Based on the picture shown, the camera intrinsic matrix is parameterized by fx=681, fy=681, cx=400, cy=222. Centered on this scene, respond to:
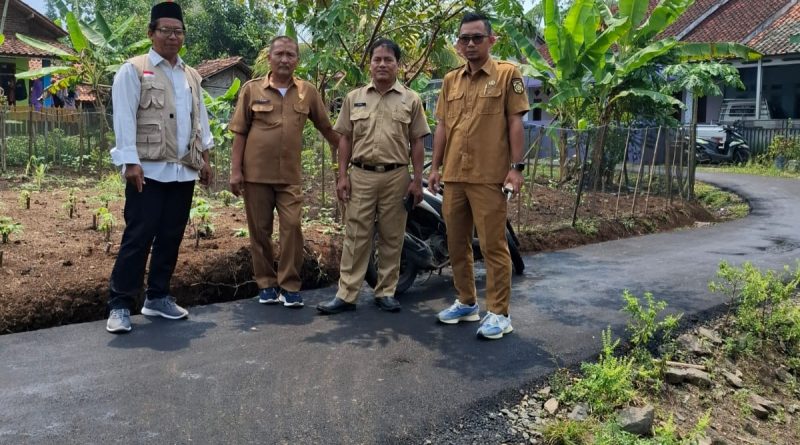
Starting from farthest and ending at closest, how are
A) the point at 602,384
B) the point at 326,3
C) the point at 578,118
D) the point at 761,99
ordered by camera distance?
the point at 761,99
the point at 578,118
the point at 326,3
the point at 602,384

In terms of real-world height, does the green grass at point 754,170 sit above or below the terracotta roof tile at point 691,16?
below

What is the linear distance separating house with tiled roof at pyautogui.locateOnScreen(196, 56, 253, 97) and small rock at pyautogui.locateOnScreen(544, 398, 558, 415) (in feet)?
80.3

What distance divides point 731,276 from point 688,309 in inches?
15.7

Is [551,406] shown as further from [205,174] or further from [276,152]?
[205,174]

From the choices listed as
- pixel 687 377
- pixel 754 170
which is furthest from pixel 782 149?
pixel 687 377

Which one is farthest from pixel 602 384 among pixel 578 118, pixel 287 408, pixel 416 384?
pixel 578 118

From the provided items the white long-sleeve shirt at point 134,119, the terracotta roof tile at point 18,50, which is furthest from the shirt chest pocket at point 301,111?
the terracotta roof tile at point 18,50

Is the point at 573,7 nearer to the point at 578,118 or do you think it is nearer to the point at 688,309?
the point at 578,118

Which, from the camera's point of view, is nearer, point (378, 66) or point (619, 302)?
point (378, 66)

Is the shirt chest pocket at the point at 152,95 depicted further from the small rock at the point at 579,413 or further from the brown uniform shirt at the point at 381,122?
the small rock at the point at 579,413

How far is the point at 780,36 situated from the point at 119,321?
23257 millimetres

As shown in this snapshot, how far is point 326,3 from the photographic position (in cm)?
649

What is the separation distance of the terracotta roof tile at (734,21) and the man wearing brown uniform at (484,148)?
2172cm

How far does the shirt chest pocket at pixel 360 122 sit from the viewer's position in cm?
467
